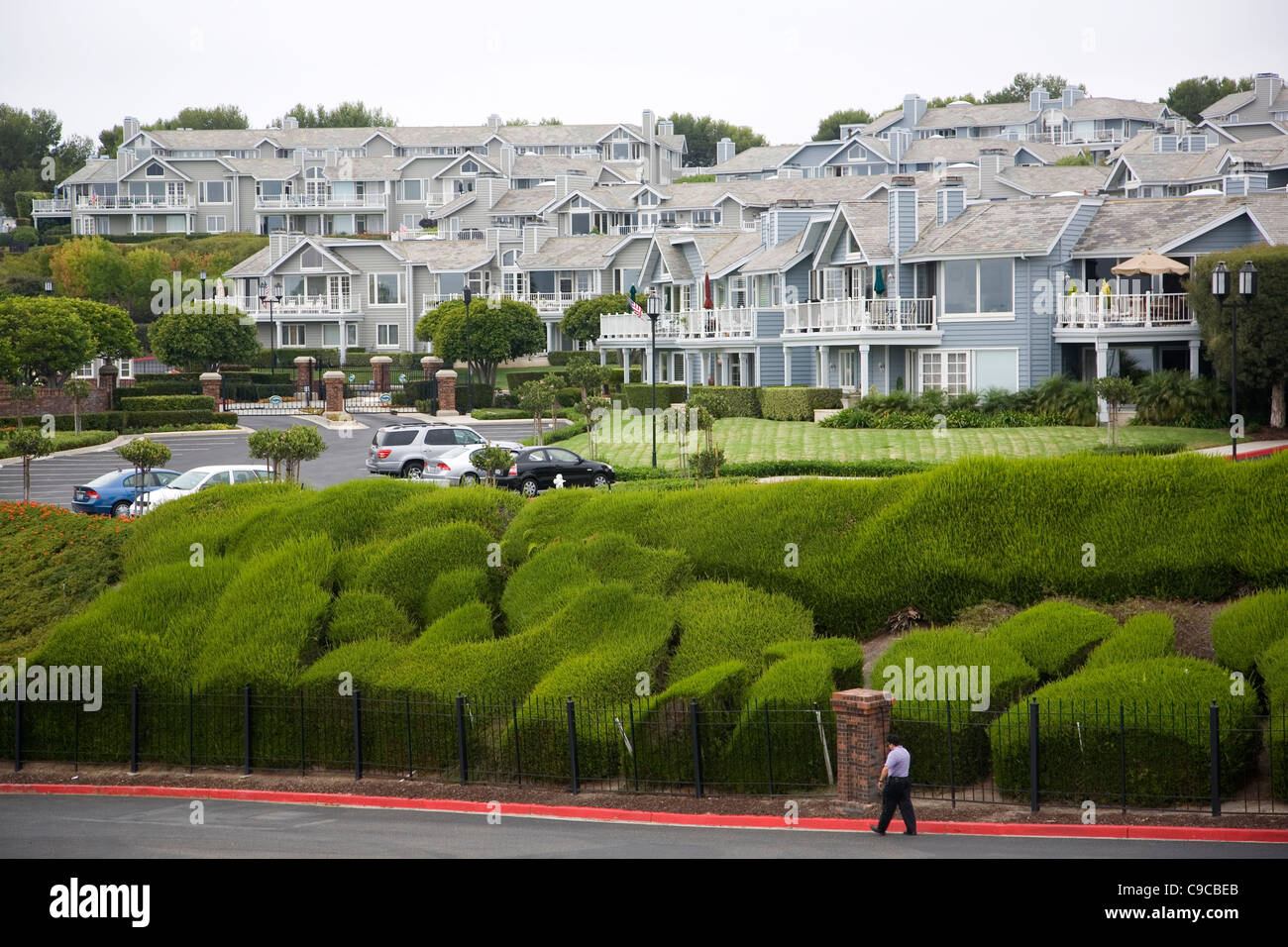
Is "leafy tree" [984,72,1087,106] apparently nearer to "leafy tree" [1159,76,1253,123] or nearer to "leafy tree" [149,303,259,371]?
"leafy tree" [1159,76,1253,123]

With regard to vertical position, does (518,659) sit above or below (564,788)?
above

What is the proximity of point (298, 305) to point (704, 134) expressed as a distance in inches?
3030

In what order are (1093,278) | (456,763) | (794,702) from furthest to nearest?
(1093,278), (456,763), (794,702)

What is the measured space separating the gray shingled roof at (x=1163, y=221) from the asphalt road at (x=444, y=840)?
33313mm

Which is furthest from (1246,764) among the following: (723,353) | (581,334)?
(581,334)

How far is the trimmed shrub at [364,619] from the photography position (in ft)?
73.3

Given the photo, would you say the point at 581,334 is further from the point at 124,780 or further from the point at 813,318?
the point at 124,780

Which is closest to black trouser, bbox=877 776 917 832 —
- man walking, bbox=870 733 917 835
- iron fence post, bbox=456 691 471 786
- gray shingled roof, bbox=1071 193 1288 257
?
man walking, bbox=870 733 917 835

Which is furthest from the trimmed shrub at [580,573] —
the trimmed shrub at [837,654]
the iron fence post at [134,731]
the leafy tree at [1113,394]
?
the leafy tree at [1113,394]

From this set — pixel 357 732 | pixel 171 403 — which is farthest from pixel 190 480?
pixel 171 403

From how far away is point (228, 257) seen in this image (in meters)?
95.2

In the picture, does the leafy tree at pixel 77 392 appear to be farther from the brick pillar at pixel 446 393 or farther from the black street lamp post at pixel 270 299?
the black street lamp post at pixel 270 299

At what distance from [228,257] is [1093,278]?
64928 mm

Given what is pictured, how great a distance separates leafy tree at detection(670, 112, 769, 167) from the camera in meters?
152
